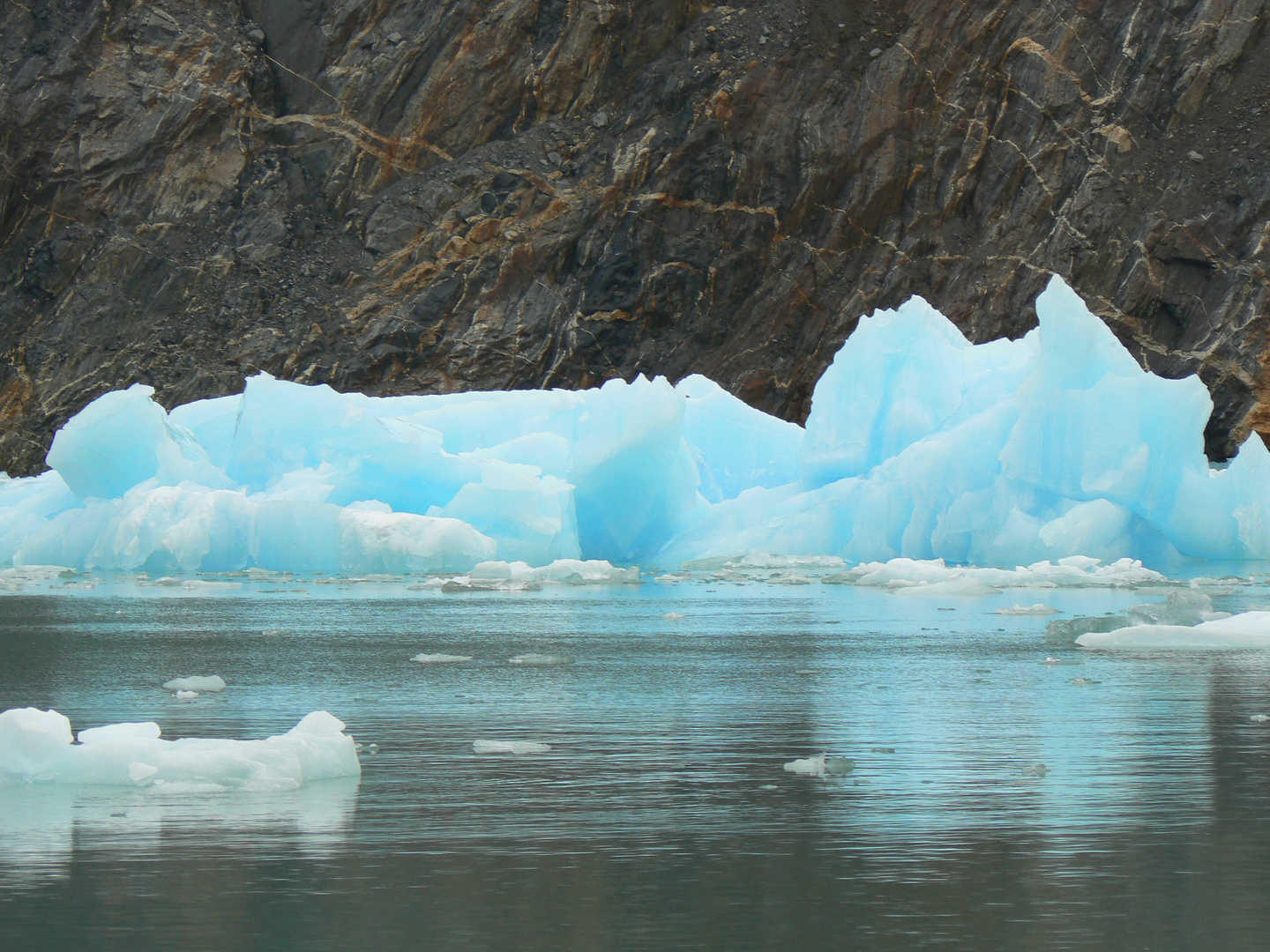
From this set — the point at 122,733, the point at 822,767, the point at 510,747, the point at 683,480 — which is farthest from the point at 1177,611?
the point at 683,480

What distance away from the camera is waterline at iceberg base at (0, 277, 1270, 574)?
58.0 feet

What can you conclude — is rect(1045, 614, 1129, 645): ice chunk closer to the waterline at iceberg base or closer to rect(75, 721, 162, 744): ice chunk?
rect(75, 721, 162, 744): ice chunk

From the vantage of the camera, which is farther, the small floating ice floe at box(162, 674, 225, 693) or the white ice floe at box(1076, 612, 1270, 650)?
the white ice floe at box(1076, 612, 1270, 650)

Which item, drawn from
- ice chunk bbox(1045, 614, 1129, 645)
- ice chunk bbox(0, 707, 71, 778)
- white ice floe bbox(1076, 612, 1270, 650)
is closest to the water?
ice chunk bbox(0, 707, 71, 778)

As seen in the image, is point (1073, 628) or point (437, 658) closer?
point (437, 658)

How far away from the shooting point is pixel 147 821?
15.5ft

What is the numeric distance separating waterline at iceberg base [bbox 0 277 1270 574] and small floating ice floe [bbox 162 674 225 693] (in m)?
10.2

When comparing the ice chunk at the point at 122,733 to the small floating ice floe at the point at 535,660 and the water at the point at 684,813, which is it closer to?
the water at the point at 684,813

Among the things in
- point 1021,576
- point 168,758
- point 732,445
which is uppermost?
point 732,445

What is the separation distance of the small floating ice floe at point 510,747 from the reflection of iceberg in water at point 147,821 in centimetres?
72

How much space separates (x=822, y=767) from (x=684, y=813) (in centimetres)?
81

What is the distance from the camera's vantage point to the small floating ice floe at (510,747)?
6020 millimetres

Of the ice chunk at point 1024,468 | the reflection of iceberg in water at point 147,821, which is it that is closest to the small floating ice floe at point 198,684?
the reflection of iceberg in water at point 147,821

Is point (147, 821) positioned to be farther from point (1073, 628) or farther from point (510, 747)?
point (1073, 628)
